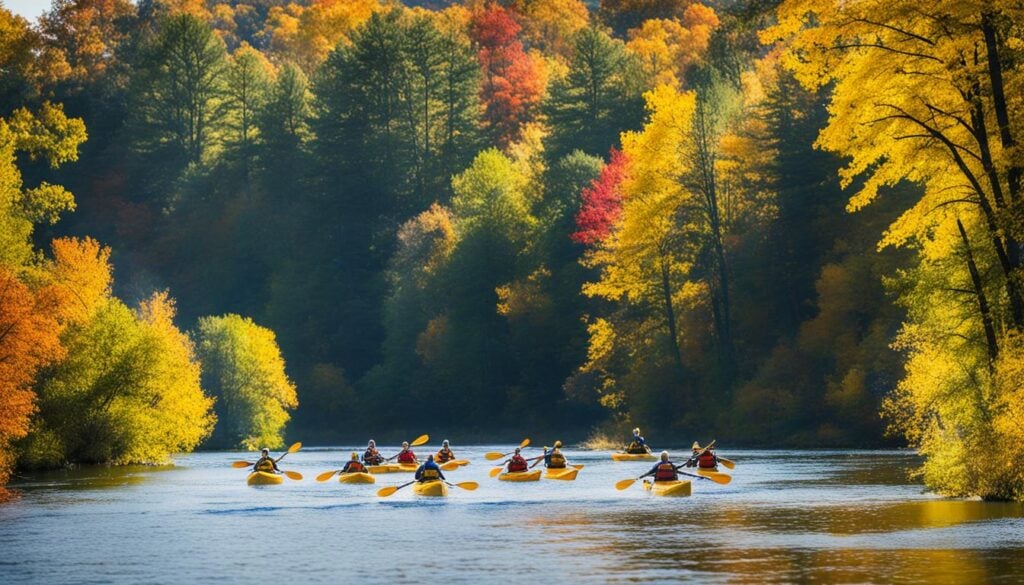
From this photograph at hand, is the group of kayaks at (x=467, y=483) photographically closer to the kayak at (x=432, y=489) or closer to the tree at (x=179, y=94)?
the kayak at (x=432, y=489)

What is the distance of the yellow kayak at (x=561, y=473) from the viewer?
54.7m

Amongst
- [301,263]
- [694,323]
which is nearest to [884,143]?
[694,323]

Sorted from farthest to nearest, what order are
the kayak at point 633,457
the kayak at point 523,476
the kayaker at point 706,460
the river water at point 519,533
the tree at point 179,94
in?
the tree at point 179,94 → the kayak at point 633,457 → the kayak at point 523,476 → the kayaker at point 706,460 → the river water at point 519,533

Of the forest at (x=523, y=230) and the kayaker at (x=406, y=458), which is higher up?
the forest at (x=523, y=230)

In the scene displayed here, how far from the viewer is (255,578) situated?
30.0 meters

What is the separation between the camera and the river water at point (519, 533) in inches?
1182

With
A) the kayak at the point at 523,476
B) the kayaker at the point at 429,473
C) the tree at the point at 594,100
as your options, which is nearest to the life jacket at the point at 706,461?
the kayak at the point at 523,476

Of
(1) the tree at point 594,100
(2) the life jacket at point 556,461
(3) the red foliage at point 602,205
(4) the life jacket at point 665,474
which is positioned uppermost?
(1) the tree at point 594,100

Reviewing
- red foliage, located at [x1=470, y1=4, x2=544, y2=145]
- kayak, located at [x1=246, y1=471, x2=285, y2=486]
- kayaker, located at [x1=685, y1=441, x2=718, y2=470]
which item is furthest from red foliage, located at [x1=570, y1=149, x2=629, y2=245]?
kayak, located at [x1=246, y1=471, x2=285, y2=486]

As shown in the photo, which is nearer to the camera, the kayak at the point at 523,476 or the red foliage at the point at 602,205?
the kayak at the point at 523,476

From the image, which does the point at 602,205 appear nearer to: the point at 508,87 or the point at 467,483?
the point at 508,87

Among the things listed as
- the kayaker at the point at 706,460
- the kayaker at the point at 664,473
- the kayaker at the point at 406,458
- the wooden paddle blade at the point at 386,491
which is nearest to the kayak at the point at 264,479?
the kayaker at the point at 406,458

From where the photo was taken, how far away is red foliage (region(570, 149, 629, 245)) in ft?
283

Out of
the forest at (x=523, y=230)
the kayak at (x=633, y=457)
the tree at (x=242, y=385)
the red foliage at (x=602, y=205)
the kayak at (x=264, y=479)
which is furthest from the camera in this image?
the tree at (x=242, y=385)
